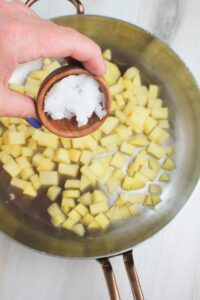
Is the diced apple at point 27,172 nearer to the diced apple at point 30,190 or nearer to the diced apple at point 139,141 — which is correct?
the diced apple at point 30,190

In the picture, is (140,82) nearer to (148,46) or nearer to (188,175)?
(148,46)

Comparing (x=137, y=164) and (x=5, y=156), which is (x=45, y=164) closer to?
(x=5, y=156)

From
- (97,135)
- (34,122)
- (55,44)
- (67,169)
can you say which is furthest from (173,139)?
(55,44)

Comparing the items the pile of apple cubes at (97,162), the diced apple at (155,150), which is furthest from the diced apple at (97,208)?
the diced apple at (155,150)

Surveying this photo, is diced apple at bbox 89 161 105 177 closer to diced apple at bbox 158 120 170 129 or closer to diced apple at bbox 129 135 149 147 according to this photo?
diced apple at bbox 129 135 149 147

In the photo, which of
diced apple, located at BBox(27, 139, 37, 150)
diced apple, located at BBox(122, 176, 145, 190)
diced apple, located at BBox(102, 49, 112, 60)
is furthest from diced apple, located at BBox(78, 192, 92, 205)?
diced apple, located at BBox(102, 49, 112, 60)

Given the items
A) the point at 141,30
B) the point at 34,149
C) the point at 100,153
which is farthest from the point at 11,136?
the point at 141,30
